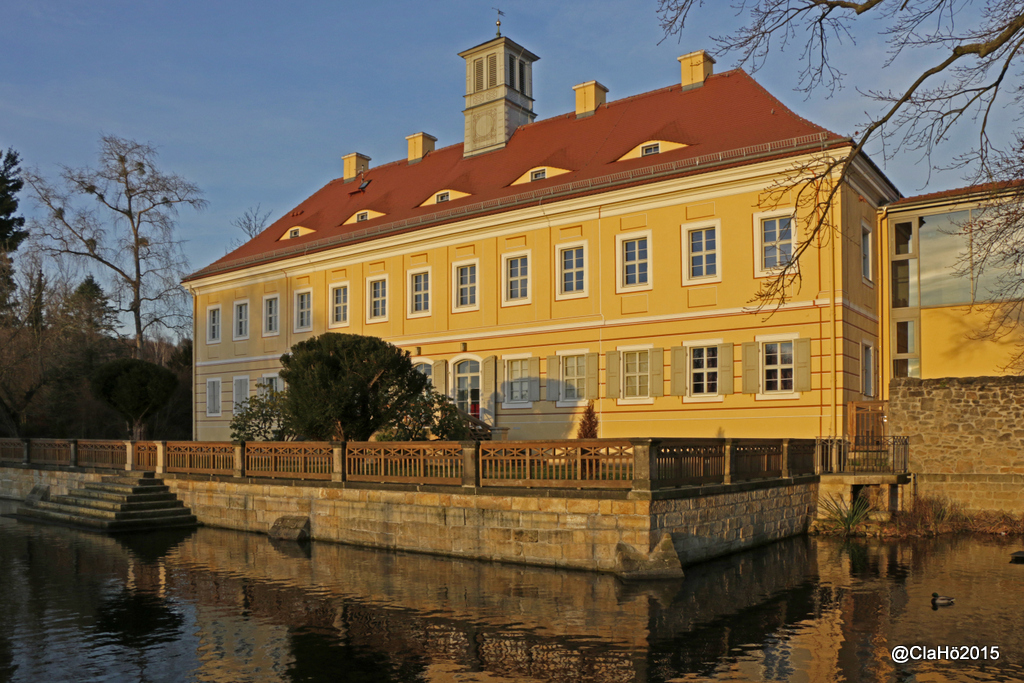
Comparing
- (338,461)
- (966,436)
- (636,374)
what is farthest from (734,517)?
(636,374)

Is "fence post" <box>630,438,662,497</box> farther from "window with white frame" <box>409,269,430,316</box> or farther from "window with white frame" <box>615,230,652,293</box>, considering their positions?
"window with white frame" <box>409,269,430,316</box>

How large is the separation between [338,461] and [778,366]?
37.3ft

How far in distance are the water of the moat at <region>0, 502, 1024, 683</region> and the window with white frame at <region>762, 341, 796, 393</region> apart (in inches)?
271

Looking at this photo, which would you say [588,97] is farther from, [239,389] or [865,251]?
[239,389]

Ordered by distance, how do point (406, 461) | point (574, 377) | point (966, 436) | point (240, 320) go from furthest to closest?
1. point (240, 320)
2. point (574, 377)
3. point (966, 436)
4. point (406, 461)

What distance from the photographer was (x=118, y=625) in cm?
949

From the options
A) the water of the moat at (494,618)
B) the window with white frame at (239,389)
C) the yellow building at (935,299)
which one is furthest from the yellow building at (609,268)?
the water of the moat at (494,618)

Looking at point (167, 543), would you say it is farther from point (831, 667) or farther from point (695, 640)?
point (831, 667)

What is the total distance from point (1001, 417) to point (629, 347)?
30.9ft

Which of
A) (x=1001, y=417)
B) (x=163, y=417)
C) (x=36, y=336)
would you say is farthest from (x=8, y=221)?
(x=1001, y=417)

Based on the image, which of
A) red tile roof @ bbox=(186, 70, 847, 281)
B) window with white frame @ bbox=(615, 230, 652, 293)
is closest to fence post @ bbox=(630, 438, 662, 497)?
red tile roof @ bbox=(186, 70, 847, 281)

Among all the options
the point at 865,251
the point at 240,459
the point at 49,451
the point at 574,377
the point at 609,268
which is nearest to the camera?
the point at 240,459

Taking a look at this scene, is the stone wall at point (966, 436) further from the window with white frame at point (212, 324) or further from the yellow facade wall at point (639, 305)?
the window with white frame at point (212, 324)

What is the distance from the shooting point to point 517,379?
26078mm
